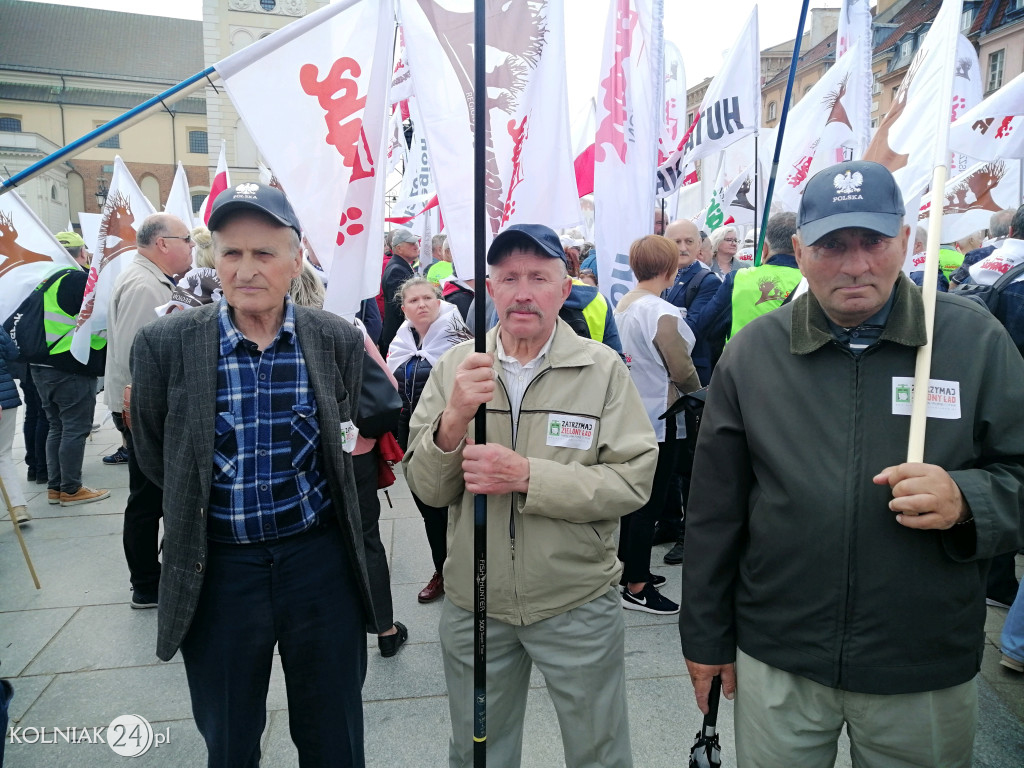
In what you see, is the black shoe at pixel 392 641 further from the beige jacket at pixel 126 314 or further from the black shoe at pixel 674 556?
the beige jacket at pixel 126 314

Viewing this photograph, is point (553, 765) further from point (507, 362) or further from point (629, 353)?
point (629, 353)

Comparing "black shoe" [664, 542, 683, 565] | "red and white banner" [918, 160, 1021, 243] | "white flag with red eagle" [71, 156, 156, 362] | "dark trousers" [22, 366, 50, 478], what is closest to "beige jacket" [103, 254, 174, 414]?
"white flag with red eagle" [71, 156, 156, 362]

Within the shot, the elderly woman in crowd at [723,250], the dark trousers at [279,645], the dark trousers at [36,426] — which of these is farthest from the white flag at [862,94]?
the dark trousers at [36,426]

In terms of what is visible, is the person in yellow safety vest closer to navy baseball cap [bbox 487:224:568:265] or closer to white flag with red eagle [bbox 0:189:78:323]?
navy baseball cap [bbox 487:224:568:265]

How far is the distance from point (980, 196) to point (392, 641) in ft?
24.5

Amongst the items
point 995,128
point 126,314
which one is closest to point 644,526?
point 126,314

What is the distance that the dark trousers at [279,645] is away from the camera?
1995 millimetres

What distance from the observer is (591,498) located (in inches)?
77.7

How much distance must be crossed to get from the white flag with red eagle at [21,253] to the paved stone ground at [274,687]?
86.7 inches

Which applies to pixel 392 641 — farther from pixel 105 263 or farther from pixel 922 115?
pixel 105 263

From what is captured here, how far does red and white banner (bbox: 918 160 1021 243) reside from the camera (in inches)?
262

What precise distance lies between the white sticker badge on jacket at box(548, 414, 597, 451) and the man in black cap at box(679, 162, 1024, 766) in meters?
0.42

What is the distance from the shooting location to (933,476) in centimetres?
144

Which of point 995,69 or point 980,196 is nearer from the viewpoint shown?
point 980,196
